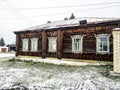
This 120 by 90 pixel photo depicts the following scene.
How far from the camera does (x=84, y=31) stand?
18516mm

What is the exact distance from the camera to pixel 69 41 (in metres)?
19.9

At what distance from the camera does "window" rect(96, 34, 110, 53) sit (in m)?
16.7

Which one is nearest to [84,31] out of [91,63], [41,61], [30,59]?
[91,63]

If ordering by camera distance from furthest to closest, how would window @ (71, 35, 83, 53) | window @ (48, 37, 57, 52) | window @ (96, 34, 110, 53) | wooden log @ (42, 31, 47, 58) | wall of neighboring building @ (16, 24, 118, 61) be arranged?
wooden log @ (42, 31, 47, 58)
window @ (48, 37, 57, 52)
window @ (71, 35, 83, 53)
wall of neighboring building @ (16, 24, 118, 61)
window @ (96, 34, 110, 53)

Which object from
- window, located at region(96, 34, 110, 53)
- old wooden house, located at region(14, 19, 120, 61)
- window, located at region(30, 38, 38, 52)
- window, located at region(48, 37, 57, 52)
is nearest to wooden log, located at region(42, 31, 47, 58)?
old wooden house, located at region(14, 19, 120, 61)

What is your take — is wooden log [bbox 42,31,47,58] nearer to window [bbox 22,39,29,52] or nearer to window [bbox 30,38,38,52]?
window [bbox 30,38,38,52]

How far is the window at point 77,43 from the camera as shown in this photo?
18.9m

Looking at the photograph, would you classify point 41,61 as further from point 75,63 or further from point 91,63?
point 91,63

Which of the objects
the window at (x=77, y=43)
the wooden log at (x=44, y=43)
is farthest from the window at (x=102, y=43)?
the wooden log at (x=44, y=43)

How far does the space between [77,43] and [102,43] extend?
3.13 meters

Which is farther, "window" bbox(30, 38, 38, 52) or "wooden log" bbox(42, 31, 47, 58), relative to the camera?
"window" bbox(30, 38, 38, 52)

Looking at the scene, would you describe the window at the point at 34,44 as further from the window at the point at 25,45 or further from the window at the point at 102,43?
the window at the point at 102,43

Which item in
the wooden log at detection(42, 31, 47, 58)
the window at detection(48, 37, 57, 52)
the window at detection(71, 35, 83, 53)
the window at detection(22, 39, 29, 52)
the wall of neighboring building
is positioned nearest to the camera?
the wall of neighboring building

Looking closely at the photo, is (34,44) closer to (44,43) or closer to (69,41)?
(44,43)
